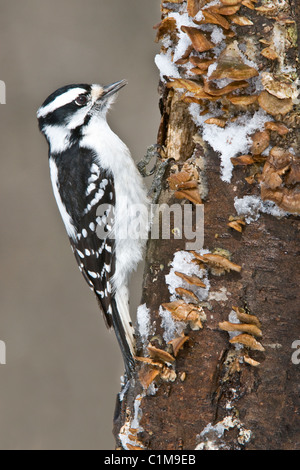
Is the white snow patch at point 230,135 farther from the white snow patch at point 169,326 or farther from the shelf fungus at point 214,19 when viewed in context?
the white snow patch at point 169,326

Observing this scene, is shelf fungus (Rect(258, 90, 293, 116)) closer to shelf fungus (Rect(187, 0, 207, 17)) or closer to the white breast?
shelf fungus (Rect(187, 0, 207, 17))

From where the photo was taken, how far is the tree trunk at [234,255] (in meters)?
1.96

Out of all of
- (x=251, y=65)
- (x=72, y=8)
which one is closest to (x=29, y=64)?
(x=72, y=8)

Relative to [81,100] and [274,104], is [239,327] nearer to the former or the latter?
[274,104]

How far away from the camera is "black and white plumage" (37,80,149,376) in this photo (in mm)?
2900

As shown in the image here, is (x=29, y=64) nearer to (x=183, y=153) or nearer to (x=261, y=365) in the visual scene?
(x=183, y=153)

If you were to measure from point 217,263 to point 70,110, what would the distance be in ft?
4.86

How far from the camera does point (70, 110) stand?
306cm

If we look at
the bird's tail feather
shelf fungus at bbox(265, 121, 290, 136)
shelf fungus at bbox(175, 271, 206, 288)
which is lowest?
the bird's tail feather

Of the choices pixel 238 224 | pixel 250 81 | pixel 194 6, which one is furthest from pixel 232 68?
pixel 238 224

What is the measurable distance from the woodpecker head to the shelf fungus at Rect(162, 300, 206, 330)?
134 centimetres

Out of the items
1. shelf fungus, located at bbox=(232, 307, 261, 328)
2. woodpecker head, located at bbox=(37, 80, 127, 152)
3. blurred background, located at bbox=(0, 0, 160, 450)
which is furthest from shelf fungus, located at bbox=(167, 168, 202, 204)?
blurred background, located at bbox=(0, 0, 160, 450)

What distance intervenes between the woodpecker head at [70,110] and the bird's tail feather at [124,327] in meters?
0.90

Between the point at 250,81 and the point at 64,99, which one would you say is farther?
the point at 64,99
